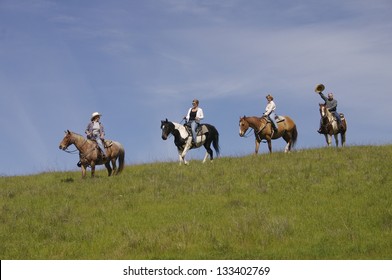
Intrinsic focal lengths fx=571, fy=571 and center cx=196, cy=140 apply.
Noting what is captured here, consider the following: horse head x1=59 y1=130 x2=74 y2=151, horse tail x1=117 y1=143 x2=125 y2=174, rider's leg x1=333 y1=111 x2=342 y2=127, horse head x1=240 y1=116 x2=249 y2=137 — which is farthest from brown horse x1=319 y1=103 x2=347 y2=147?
horse head x1=59 y1=130 x2=74 y2=151

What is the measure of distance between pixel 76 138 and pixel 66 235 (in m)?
9.80

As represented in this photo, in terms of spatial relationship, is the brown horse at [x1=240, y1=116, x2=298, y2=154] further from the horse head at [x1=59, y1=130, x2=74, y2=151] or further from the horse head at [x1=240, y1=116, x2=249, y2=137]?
the horse head at [x1=59, y1=130, x2=74, y2=151]

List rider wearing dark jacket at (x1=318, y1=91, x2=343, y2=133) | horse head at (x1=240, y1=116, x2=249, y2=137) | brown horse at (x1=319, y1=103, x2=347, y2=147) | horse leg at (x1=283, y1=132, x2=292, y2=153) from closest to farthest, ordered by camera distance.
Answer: horse head at (x1=240, y1=116, x2=249, y2=137), brown horse at (x1=319, y1=103, x2=347, y2=147), rider wearing dark jacket at (x1=318, y1=91, x2=343, y2=133), horse leg at (x1=283, y1=132, x2=292, y2=153)

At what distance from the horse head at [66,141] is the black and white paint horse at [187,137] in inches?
161

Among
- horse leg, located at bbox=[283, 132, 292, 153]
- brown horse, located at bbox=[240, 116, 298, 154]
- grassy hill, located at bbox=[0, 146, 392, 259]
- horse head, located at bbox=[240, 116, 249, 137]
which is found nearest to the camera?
grassy hill, located at bbox=[0, 146, 392, 259]

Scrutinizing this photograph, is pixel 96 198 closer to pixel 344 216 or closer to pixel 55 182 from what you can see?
pixel 55 182

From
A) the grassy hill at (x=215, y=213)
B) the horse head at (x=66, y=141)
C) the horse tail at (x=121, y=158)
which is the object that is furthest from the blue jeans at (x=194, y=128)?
the horse head at (x=66, y=141)

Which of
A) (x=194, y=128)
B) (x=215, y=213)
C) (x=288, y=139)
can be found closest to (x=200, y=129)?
(x=194, y=128)

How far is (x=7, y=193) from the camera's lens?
21.6 metres

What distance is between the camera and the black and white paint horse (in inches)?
1013

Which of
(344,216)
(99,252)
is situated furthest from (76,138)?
(344,216)

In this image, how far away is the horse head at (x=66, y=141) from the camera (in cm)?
2380

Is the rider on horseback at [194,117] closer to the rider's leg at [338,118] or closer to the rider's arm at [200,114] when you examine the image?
the rider's arm at [200,114]

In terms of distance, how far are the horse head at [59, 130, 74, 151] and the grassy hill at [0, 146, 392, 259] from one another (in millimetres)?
1491
